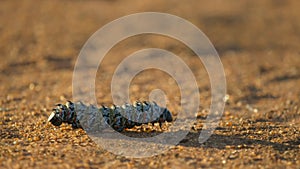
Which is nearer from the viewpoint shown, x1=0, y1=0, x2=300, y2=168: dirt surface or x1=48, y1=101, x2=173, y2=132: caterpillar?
x1=0, y1=0, x2=300, y2=168: dirt surface

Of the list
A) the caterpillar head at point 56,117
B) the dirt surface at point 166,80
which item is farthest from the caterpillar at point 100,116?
the dirt surface at point 166,80

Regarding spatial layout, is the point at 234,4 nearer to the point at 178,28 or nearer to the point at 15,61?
the point at 178,28

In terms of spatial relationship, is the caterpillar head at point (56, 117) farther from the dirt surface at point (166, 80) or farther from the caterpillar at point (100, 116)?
the dirt surface at point (166, 80)

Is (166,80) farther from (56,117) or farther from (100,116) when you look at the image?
(56,117)

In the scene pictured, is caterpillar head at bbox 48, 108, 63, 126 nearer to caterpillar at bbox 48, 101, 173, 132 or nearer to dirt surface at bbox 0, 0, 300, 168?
caterpillar at bbox 48, 101, 173, 132

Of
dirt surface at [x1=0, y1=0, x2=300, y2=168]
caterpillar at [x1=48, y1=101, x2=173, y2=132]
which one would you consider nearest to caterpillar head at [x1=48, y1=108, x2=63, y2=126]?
caterpillar at [x1=48, y1=101, x2=173, y2=132]

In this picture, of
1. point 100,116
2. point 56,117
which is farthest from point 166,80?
point 56,117
